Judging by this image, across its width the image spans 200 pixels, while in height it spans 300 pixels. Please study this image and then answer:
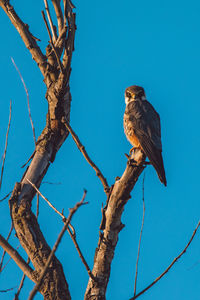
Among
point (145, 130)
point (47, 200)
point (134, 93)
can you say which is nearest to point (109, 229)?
point (47, 200)

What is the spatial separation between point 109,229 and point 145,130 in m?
2.01

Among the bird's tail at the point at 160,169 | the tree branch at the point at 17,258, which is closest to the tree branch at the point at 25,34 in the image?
the bird's tail at the point at 160,169

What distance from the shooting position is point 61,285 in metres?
3.61

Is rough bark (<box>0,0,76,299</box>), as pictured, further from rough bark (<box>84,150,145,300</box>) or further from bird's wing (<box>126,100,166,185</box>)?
bird's wing (<box>126,100,166,185</box>)

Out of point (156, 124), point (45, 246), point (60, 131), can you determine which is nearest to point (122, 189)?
point (45, 246)

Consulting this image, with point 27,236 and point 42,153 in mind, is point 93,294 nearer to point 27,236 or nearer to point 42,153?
point 27,236

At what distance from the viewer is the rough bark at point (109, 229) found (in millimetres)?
3479

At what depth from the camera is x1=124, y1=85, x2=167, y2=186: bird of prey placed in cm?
461

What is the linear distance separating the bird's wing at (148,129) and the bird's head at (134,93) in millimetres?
275

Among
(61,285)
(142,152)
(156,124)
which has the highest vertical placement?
(156,124)

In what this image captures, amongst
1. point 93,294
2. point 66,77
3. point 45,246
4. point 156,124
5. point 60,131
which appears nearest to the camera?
point 93,294

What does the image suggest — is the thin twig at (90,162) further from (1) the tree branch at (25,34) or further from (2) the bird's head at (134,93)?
(2) the bird's head at (134,93)

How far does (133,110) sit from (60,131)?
149 centimetres

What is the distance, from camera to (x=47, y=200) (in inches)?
136
